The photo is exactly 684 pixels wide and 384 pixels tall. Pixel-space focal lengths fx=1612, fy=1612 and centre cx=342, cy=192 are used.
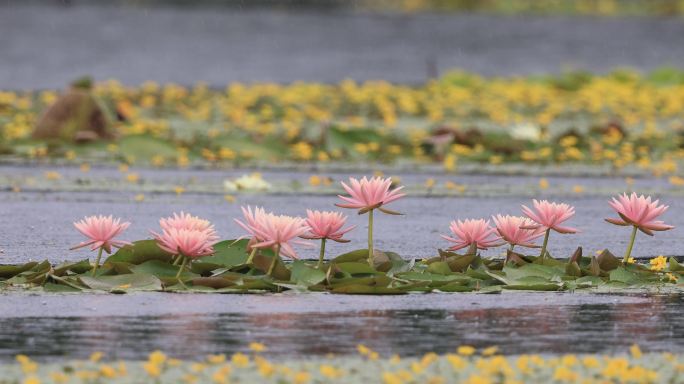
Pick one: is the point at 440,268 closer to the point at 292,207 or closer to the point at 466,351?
the point at 466,351

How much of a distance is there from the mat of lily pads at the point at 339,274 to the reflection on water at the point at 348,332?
47 centimetres

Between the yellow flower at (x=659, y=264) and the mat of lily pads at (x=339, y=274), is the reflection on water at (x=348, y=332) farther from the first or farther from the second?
the yellow flower at (x=659, y=264)

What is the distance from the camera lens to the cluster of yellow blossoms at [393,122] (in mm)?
11945

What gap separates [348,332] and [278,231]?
74 centimetres

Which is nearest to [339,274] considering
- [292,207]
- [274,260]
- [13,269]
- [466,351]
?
[274,260]

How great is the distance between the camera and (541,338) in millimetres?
4961

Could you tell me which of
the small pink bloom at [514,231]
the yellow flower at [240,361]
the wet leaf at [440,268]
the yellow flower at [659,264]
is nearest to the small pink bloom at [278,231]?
the wet leaf at [440,268]

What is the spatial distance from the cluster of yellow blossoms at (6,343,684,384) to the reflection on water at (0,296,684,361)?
128 mm

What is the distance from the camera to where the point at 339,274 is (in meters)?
5.98

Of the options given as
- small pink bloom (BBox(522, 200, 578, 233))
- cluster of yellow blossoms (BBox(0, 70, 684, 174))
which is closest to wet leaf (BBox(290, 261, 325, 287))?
small pink bloom (BBox(522, 200, 578, 233))

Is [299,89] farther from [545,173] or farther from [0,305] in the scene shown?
[0,305]

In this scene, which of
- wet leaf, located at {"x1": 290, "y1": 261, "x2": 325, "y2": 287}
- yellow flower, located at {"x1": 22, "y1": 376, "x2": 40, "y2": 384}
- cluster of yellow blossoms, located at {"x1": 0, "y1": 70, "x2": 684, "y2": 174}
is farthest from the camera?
cluster of yellow blossoms, located at {"x1": 0, "y1": 70, "x2": 684, "y2": 174}

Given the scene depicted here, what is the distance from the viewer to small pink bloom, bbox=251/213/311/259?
18.5ft

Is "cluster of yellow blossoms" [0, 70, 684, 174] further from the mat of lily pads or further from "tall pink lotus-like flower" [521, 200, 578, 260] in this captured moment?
"tall pink lotus-like flower" [521, 200, 578, 260]
